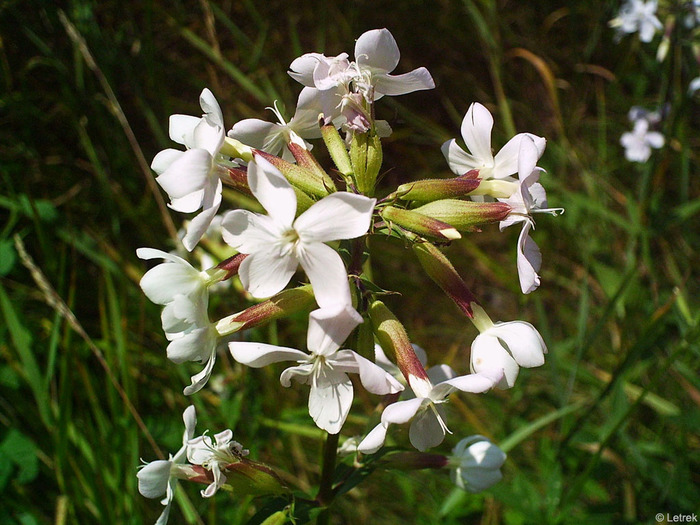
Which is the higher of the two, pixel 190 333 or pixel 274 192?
pixel 274 192

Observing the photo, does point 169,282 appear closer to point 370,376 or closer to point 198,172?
point 198,172

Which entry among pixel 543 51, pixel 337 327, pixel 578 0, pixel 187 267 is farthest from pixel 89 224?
pixel 578 0

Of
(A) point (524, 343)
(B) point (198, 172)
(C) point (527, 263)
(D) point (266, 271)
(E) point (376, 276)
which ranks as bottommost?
(E) point (376, 276)

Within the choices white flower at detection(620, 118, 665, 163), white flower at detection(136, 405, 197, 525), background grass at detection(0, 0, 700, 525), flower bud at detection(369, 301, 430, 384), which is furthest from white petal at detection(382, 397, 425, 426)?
white flower at detection(620, 118, 665, 163)

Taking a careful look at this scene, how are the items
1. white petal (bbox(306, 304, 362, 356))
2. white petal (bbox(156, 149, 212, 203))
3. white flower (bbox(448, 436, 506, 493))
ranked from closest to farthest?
white petal (bbox(306, 304, 362, 356)), white petal (bbox(156, 149, 212, 203)), white flower (bbox(448, 436, 506, 493))

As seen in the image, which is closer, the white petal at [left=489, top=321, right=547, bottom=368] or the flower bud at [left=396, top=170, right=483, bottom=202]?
the white petal at [left=489, top=321, right=547, bottom=368]

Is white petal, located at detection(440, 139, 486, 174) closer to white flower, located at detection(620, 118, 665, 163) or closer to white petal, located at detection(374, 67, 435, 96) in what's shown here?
white petal, located at detection(374, 67, 435, 96)

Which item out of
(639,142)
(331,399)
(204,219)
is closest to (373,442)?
(331,399)

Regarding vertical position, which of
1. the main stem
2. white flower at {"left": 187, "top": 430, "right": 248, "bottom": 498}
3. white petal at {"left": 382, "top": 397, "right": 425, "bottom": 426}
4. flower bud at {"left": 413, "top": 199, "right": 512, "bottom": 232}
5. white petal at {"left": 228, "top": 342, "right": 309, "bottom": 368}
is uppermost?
flower bud at {"left": 413, "top": 199, "right": 512, "bottom": 232}
